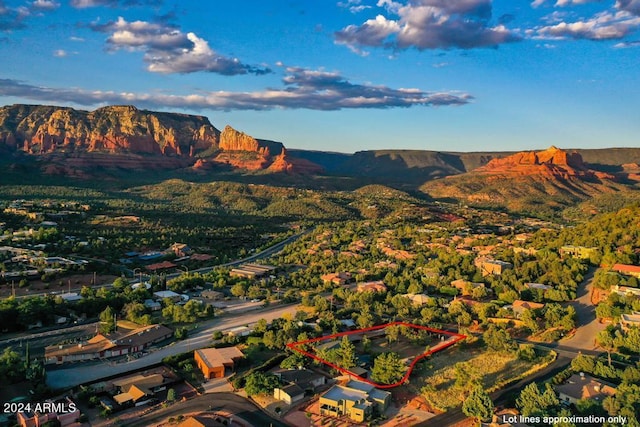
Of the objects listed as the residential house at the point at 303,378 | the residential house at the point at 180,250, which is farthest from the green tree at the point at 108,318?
the residential house at the point at 180,250

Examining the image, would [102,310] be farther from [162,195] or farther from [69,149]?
[69,149]

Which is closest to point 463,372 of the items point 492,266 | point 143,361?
point 143,361

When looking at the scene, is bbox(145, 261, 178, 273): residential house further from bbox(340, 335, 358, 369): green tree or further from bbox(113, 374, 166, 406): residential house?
bbox(340, 335, 358, 369): green tree

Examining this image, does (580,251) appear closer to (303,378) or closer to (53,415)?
(303,378)

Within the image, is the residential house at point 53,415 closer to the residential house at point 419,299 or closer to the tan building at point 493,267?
the residential house at point 419,299

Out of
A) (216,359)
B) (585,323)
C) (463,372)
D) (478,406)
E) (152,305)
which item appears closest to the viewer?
(478,406)

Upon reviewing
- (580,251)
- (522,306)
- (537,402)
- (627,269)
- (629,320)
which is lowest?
(537,402)
